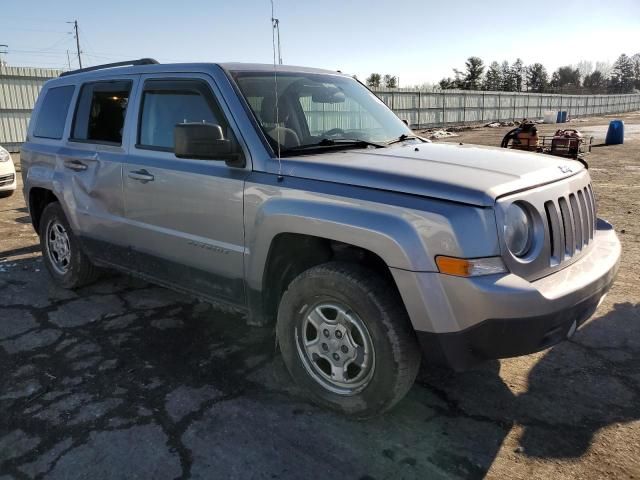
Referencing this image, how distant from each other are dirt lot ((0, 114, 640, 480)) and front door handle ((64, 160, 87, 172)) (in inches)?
49.5

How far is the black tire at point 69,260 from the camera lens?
488 cm

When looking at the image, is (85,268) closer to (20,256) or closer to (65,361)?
(65,361)

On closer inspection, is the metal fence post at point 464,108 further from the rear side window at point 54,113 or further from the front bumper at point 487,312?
the front bumper at point 487,312

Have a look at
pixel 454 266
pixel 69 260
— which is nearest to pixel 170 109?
pixel 69 260

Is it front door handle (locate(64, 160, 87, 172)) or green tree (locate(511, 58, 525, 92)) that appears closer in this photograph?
front door handle (locate(64, 160, 87, 172))

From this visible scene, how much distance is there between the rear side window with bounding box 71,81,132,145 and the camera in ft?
13.6

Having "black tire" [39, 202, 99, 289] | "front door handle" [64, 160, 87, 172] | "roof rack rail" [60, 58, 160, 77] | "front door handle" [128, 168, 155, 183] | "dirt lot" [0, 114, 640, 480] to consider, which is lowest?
"dirt lot" [0, 114, 640, 480]

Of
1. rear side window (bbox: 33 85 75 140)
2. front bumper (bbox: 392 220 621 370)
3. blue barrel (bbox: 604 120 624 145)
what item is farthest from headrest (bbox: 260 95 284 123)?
blue barrel (bbox: 604 120 624 145)

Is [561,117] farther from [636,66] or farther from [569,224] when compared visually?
[636,66]

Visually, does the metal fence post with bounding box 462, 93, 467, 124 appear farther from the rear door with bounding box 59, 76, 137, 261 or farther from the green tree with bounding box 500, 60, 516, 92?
the green tree with bounding box 500, 60, 516, 92

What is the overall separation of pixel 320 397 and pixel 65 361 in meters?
1.90

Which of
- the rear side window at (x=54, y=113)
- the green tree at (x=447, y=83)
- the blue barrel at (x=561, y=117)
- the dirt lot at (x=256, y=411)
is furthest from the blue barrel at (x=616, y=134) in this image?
the green tree at (x=447, y=83)

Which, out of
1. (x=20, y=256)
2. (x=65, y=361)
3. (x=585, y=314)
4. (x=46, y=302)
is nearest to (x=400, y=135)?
(x=585, y=314)

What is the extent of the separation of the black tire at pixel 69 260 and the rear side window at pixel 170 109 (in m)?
1.55
